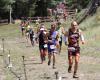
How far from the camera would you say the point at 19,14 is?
81.6 metres

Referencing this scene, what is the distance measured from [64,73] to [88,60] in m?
6.12

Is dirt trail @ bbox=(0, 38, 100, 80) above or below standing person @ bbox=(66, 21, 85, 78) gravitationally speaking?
below

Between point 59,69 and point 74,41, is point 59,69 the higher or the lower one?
the lower one

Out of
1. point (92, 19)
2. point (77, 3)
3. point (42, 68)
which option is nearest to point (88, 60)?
point (42, 68)

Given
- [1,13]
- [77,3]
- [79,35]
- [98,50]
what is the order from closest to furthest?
[79,35] → [98,50] → [1,13] → [77,3]

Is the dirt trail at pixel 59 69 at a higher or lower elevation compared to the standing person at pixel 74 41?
lower

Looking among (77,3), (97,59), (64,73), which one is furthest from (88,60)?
(77,3)

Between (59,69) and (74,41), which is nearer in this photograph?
(74,41)

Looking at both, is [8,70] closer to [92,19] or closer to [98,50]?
[98,50]

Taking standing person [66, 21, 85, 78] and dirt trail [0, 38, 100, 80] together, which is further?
dirt trail [0, 38, 100, 80]

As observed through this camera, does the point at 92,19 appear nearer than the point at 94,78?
No

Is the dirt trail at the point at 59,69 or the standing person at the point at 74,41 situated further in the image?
the dirt trail at the point at 59,69

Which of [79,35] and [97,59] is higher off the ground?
[79,35]

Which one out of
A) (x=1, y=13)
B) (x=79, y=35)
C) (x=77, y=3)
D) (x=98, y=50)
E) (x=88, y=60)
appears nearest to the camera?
(x=79, y=35)
